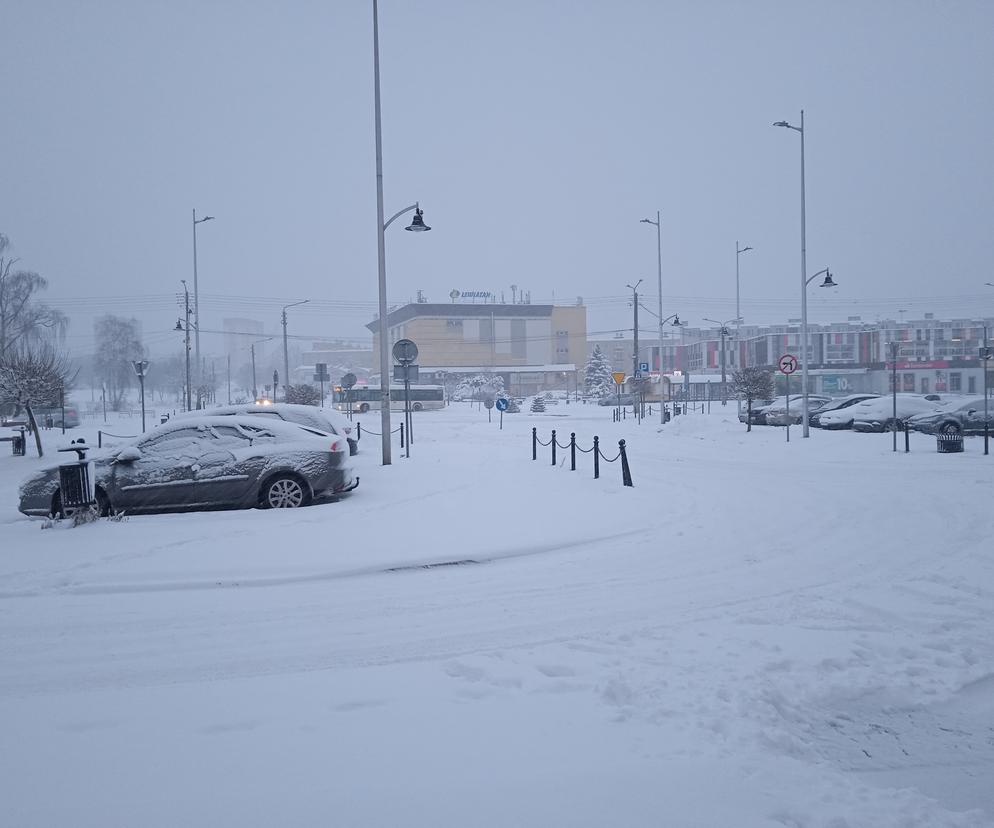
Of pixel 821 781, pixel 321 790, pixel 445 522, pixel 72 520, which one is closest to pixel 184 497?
pixel 72 520

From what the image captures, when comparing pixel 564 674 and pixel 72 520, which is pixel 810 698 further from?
pixel 72 520

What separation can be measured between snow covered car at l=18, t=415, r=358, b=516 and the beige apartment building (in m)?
99.0

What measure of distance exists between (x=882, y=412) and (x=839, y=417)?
2045 millimetres

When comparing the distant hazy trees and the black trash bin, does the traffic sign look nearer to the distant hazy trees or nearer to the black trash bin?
the black trash bin

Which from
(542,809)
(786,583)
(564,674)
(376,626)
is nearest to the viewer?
(542,809)

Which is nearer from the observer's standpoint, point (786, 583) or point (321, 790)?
point (321, 790)

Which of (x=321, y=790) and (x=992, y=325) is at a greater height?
(x=992, y=325)

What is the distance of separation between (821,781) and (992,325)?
14093 centimetres

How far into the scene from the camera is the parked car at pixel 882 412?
89.8ft

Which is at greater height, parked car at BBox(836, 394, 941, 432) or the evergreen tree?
the evergreen tree

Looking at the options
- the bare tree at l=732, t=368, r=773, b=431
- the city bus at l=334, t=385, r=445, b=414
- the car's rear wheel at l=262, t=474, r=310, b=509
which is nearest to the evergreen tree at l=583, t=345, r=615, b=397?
the city bus at l=334, t=385, r=445, b=414

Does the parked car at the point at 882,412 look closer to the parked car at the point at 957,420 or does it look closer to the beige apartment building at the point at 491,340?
the parked car at the point at 957,420

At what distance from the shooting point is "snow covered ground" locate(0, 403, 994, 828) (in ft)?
10.9

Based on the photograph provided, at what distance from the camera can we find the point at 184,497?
404 inches
